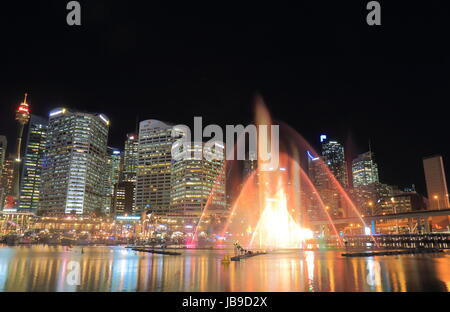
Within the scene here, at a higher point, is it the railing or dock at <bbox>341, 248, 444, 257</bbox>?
the railing

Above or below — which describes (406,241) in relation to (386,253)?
above

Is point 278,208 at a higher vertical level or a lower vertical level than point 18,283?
higher

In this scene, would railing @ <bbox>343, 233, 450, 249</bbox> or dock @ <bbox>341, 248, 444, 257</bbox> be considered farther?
railing @ <bbox>343, 233, 450, 249</bbox>

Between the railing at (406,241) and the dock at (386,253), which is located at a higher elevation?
the railing at (406,241)

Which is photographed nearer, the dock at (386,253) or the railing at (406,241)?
the dock at (386,253)

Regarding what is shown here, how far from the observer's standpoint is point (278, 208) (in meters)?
138

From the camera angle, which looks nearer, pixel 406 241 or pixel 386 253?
pixel 386 253
